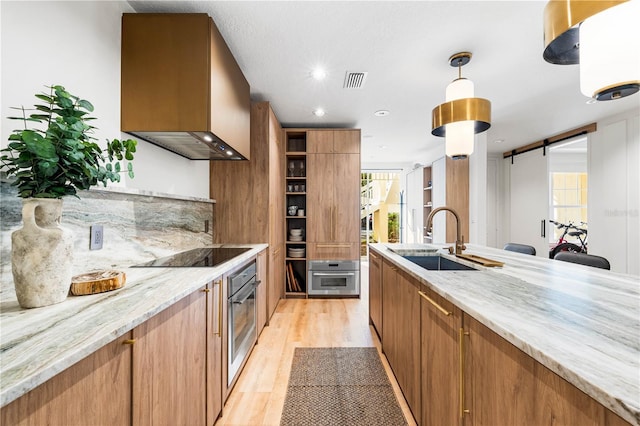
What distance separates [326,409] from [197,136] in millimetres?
1894

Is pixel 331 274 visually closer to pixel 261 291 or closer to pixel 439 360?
pixel 261 291

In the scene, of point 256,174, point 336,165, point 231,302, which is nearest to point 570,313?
point 231,302

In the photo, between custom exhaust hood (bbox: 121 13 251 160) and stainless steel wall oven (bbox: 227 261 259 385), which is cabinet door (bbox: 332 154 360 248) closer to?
stainless steel wall oven (bbox: 227 261 259 385)

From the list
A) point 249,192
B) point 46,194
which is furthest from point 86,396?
point 249,192

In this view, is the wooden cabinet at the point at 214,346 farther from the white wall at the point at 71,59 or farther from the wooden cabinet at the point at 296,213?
the wooden cabinet at the point at 296,213

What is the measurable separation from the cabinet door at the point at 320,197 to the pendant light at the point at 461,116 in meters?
1.83

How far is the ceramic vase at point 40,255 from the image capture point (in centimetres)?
83

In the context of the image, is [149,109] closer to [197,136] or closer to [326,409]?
[197,136]

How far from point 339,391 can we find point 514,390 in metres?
1.37

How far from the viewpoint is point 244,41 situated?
6.77ft

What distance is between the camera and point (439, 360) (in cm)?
115

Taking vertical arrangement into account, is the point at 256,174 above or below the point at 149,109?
below

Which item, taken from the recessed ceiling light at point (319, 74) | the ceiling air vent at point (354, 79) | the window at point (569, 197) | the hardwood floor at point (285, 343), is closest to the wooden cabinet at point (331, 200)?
the hardwood floor at point (285, 343)

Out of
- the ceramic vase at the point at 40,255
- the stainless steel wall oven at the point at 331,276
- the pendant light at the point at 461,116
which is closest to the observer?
the ceramic vase at the point at 40,255
